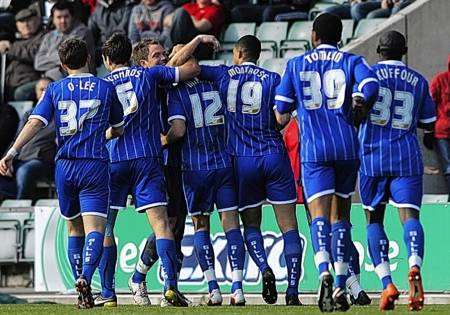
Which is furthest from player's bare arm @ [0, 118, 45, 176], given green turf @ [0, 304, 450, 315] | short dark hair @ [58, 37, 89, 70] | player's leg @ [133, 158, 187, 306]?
green turf @ [0, 304, 450, 315]

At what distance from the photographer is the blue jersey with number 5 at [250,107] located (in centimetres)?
1420

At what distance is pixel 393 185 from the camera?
12727 millimetres

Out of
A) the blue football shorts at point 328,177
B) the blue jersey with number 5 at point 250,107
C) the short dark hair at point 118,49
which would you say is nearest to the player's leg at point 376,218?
the blue football shorts at point 328,177

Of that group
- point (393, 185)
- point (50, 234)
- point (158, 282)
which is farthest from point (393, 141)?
point (50, 234)

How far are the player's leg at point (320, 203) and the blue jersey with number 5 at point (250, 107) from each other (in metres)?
1.82

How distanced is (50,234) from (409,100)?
6749mm

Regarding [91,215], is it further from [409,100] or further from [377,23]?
[377,23]

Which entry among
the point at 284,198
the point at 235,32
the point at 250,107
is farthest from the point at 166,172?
the point at 235,32

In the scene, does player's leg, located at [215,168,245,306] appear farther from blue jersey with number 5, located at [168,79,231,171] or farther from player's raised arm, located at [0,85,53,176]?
player's raised arm, located at [0,85,53,176]

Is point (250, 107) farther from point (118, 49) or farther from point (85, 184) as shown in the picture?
point (85, 184)

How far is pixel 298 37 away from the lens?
21.2 metres

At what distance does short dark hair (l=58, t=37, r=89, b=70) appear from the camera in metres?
13.2

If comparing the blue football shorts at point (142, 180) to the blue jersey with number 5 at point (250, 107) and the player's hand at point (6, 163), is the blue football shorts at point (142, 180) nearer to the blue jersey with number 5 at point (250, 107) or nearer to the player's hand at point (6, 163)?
the blue jersey with number 5 at point (250, 107)

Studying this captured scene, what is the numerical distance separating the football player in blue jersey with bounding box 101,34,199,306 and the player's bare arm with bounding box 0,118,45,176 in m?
0.98
